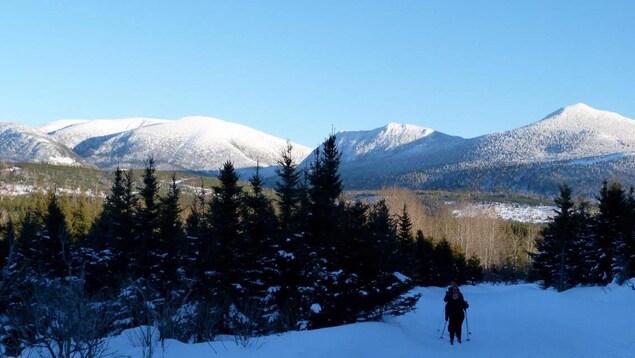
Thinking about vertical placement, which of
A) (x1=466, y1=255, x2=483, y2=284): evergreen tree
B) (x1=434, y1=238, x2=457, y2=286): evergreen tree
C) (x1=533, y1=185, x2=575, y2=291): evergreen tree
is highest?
(x1=533, y1=185, x2=575, y2=291): evergreen tree

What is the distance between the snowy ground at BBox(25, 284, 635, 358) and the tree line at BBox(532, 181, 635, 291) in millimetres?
11394

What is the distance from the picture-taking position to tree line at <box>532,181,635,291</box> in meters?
34.1

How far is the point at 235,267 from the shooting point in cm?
2034

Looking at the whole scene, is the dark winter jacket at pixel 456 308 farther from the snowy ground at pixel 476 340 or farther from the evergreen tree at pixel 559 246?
the evergreen tree at pixel 559 246

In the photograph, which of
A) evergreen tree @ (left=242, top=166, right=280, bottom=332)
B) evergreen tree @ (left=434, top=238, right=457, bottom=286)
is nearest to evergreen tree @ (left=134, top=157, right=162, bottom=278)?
evergreen tree @ (left=242, top=166, right=280, bottom=332)

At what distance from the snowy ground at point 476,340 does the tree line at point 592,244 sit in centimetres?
1139

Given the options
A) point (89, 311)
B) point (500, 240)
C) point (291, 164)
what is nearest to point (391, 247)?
point (291, 164)

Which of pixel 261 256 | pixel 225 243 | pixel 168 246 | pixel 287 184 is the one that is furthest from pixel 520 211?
pixel 261 256

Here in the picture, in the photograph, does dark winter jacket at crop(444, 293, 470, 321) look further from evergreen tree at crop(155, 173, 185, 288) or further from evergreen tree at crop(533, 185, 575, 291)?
evergreen tree at crop(533, 185, 575, 291)

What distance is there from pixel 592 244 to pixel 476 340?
27.5 meters

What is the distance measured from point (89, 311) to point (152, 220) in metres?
20.8

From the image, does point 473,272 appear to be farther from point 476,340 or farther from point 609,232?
point 476,340

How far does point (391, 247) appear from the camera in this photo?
16000mm

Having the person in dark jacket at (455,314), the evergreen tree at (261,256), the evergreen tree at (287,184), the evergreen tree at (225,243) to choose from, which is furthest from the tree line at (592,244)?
the evergreen tree at (225,243)
